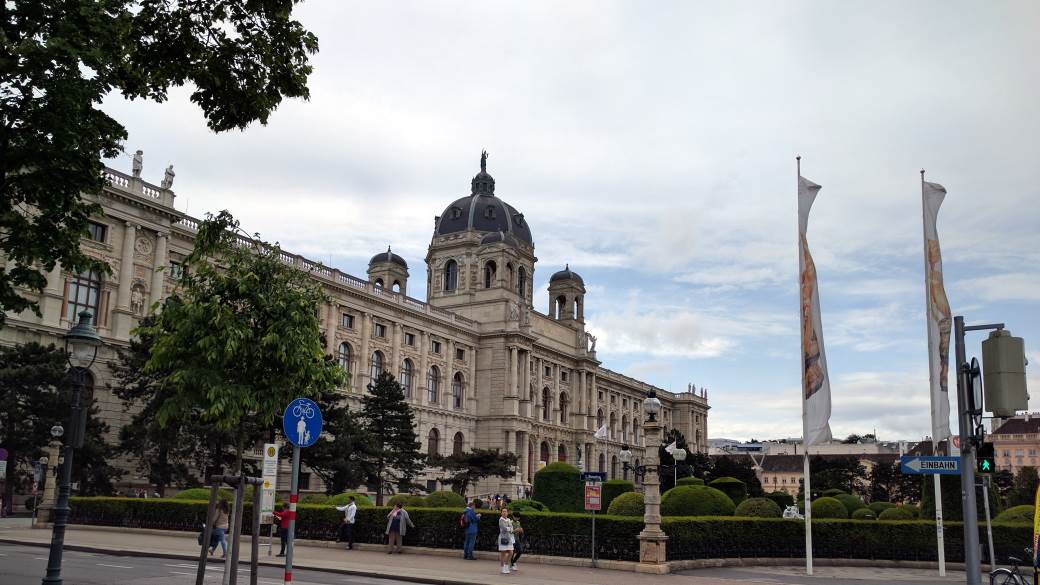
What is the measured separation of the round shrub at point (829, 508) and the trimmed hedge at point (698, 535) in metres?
6.63

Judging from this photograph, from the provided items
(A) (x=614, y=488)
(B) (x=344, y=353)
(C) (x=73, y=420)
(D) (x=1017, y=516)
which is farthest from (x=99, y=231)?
(D) (x=1017, y=516)

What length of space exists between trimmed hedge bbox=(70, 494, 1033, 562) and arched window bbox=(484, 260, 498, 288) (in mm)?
58477

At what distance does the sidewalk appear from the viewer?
2036 centimetres

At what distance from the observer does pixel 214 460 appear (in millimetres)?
43281

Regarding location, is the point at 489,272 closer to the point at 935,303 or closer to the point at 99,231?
the point at 99,231

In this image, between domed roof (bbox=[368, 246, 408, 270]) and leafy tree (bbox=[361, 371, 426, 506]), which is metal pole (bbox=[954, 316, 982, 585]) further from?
domed roof (bbox=[368, 246, 408, 270])

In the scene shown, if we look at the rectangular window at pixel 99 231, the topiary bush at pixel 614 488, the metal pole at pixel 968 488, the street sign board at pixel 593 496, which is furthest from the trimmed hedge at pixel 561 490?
the metal pole at pixel 968 488

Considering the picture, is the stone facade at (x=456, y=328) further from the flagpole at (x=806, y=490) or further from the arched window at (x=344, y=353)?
the flagpole at (x=806, y=490)

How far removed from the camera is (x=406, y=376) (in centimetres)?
7362

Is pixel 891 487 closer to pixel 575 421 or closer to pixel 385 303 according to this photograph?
pixel 575 421

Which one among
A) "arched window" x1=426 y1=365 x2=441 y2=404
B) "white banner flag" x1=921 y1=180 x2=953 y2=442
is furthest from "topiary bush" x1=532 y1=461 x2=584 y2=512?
"arched window" x1=426 y1=365 x2=441 y2=404

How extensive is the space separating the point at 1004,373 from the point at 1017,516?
23.7m

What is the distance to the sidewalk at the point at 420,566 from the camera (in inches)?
→ 802

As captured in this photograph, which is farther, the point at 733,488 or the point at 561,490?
the point at 733,488
